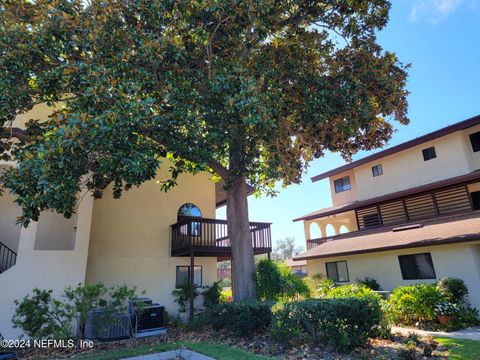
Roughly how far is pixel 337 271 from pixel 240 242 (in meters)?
9.99

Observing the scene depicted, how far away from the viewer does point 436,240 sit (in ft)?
41.2

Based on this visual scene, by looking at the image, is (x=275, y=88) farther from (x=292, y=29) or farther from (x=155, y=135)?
(x=155, y=135)

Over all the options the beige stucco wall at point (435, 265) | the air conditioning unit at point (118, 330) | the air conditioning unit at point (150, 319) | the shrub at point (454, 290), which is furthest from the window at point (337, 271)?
the air conditioning unit at point (118, 330)

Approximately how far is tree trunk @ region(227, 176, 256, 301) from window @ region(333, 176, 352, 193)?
1488 cm

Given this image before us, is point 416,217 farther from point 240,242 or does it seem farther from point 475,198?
point 240,242

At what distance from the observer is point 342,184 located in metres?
24.6

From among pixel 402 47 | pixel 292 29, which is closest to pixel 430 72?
→ pixel 402 47

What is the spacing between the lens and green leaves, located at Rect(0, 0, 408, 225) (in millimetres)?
7406

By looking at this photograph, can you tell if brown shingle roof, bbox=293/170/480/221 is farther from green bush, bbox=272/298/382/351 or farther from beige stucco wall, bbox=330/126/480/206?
green bush, bbox=272/298/382/351

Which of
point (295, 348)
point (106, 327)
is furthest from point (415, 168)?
point (106, 327)

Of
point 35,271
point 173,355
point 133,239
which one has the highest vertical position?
point 133,239

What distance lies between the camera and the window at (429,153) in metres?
18.0

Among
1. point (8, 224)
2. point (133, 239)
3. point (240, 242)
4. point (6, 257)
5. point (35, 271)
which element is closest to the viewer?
point (35, 271)

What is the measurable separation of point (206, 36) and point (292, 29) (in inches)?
179
